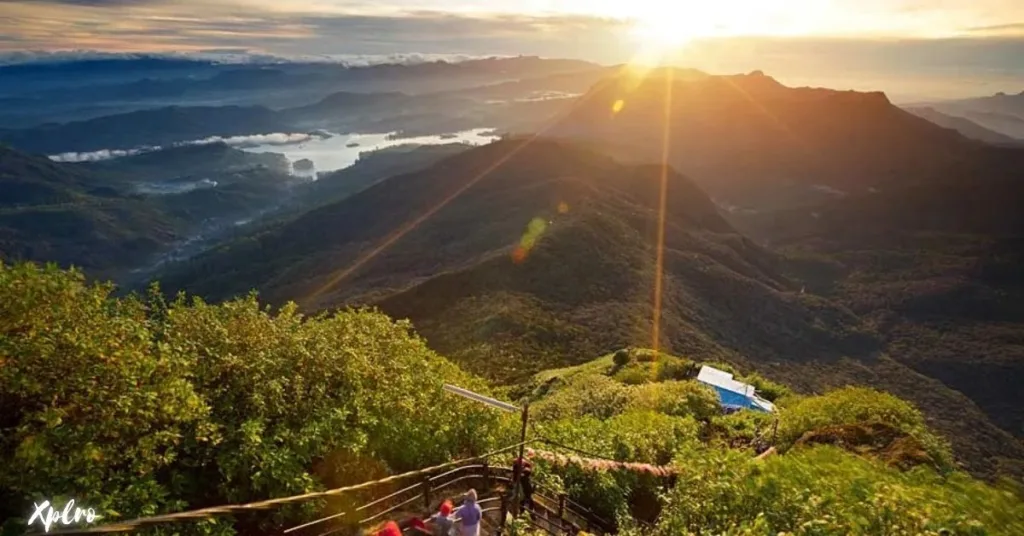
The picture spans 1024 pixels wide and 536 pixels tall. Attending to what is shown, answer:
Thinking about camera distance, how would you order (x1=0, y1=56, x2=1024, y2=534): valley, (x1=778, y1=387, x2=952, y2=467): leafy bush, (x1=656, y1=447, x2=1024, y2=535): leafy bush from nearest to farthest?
(x1=656, y1=447, x2=1024, y2=535): leafy bush < (x1=0, y1=56, x2=1024, y2=534): valley < (x1=778, y1=387, x2=952, y2=467): leafy bush

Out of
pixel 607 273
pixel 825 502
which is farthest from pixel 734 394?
pixel 607 273

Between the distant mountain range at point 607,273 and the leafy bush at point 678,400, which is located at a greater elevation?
the leafy bush at point 678,400

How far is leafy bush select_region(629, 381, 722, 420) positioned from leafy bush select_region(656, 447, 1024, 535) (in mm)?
16402

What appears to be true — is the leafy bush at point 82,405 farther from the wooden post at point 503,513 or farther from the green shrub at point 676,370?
the green shrub at point 676,370

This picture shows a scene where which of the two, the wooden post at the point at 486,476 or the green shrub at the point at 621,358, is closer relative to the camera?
the wooden post at the point at 486,476

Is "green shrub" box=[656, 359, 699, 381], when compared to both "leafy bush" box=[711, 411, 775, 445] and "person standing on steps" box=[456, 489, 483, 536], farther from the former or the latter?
"person standing on steps" box=[456, 489, 483, 536]

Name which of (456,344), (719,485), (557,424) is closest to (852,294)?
(456,344)

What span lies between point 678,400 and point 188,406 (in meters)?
23.7

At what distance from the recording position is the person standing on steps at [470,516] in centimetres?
1220

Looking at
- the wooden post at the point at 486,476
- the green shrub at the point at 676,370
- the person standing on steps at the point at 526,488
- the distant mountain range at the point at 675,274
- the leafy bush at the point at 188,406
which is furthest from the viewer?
the distant mountain range at the point at 675,274

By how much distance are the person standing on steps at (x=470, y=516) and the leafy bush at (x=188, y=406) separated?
253cm

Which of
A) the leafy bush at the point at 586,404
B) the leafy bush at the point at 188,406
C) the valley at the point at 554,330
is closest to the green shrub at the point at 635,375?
the valley at the point at 554,330

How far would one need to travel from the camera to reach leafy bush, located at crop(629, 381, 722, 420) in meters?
29.1

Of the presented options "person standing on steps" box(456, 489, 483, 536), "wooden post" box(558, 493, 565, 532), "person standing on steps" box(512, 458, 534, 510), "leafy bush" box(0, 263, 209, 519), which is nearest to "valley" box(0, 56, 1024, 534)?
"leafy bush" box(0, 263, 209, 519)
